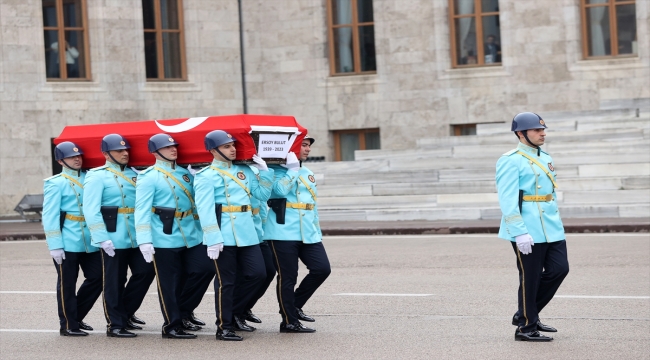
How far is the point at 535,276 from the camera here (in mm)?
8820

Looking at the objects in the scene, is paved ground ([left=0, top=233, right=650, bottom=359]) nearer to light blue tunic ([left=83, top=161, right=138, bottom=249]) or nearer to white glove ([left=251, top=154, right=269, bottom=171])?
light blue tunic ([left=83, top=161, right=138, bottom=249])

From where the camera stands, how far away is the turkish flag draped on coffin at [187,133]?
9656 mm

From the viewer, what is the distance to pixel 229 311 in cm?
948

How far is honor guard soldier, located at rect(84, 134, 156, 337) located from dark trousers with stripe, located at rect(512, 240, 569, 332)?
328 centimetres

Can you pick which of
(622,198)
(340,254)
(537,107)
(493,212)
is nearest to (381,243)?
(340,254)

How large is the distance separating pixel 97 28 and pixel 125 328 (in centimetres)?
1976

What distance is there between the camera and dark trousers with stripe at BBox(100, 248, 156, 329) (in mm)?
10008

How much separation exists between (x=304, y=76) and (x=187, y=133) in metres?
20.7

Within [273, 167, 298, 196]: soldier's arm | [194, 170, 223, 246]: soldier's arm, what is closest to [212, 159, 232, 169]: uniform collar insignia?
[194, 170, 223, 246]: soldier's arm

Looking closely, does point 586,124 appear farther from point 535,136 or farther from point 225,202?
point 225,202

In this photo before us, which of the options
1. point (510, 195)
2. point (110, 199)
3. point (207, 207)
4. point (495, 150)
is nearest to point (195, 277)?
point (207, 207)

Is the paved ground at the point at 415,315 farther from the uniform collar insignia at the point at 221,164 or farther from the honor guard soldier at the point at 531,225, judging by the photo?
the uniform collar insignia at the point at 221,164

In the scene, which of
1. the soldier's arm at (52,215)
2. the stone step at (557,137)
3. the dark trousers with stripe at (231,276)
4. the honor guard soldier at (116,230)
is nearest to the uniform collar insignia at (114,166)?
the honor guard soldier at (116,230)

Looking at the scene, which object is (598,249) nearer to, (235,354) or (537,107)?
(235,354)
